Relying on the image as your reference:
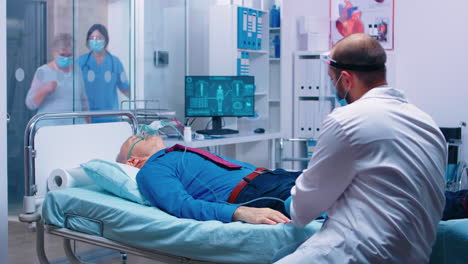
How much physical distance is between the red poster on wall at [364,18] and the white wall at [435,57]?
0.29 feet

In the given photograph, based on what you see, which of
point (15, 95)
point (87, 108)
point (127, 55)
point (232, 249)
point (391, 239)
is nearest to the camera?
point (391, 239)

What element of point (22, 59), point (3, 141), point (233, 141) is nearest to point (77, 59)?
point (22, 59)

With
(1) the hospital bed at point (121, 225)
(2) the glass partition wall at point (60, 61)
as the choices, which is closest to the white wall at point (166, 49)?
(2) the glass partition wall at point (60, 61)

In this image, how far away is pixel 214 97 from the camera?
5078mm

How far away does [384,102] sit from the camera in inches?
69.2

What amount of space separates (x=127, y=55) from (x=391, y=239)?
3.96 m

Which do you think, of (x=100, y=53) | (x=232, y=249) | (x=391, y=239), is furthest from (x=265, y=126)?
(x=391, y=239)

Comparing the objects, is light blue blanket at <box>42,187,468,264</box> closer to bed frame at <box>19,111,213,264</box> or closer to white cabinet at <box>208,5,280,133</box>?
bed frame at <box>19,111,213,264</box>

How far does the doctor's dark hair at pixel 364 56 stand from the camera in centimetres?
185

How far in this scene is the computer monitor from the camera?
5.05m

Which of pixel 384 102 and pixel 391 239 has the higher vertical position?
pixel 384 102

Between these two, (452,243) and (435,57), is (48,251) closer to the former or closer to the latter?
(452,243)

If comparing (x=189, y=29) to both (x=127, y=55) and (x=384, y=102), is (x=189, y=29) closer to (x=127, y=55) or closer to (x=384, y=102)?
(x=127, y=55)

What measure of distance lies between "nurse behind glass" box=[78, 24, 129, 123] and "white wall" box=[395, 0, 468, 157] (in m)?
2.74
